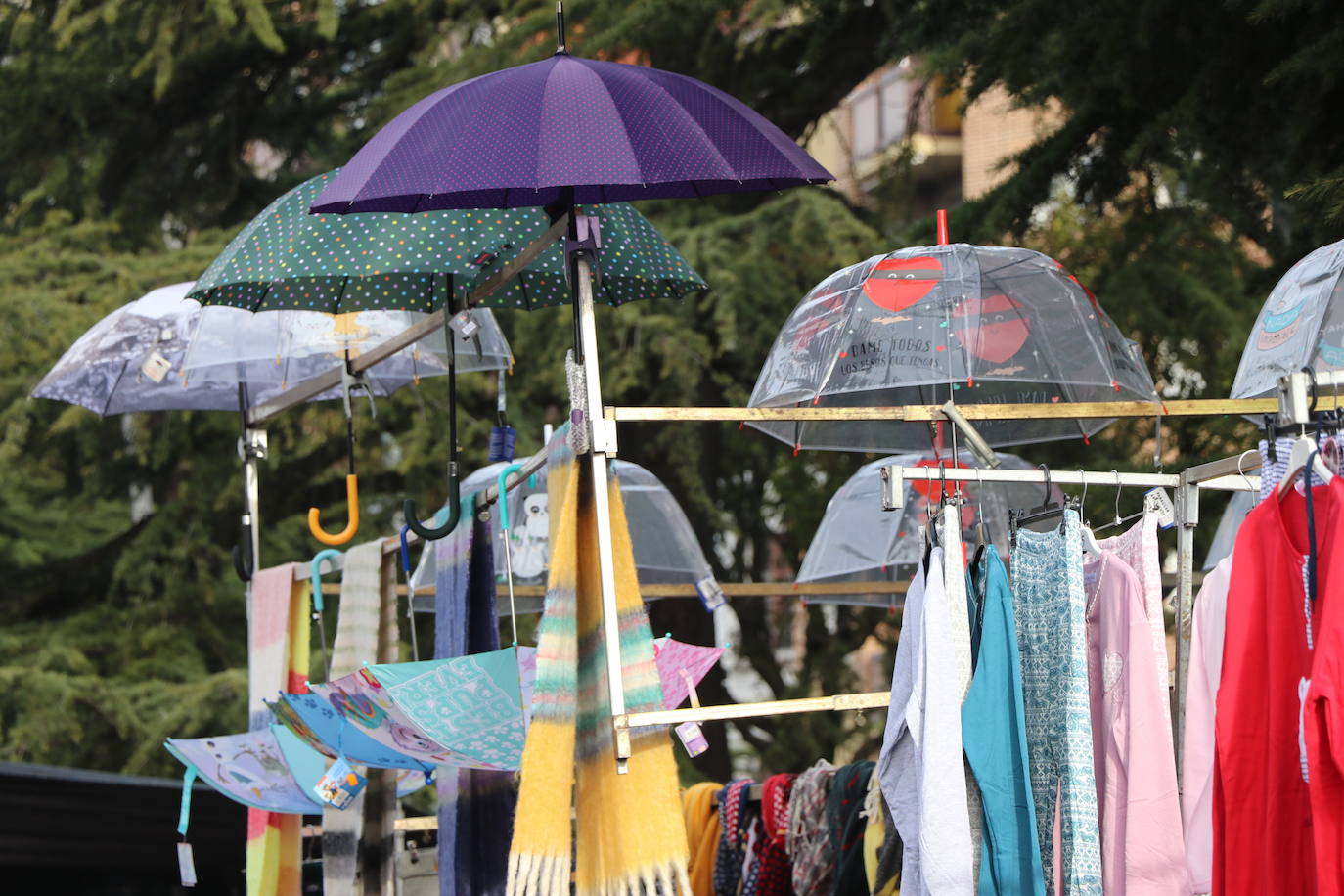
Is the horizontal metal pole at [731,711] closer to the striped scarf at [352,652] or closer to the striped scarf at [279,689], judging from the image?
the striped scarf at [352,652]

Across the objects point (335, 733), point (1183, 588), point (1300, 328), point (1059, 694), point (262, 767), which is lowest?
point (262, 767)

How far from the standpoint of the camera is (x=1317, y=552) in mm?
2668

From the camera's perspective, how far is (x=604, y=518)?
10.4 feet

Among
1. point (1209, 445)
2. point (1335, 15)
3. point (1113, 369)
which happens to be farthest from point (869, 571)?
point (1335, 15)

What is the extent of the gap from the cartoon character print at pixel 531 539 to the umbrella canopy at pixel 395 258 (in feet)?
4.60

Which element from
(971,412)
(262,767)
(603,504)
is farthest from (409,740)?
(971,412)

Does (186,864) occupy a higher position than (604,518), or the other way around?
(604,518)

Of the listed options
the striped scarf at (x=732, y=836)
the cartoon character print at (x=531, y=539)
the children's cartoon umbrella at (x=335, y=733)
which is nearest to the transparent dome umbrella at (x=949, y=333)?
the children's cartoon umbrella at (x=335, y=733)

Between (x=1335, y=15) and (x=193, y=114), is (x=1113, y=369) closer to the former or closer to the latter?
(x=1335, y=15)

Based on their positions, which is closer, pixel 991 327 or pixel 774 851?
pixel 991 327

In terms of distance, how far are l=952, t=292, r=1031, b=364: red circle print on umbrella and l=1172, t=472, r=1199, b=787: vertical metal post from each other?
33.1 inches

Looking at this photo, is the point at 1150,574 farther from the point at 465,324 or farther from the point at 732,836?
the point at 732,836

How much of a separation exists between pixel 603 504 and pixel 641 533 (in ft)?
9.01

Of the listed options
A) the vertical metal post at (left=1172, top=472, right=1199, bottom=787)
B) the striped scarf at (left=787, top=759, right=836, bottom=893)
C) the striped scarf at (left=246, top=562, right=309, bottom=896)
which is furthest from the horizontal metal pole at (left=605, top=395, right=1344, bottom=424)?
the striped scarf at (left=246, top=562, right=309, bottom=896)
